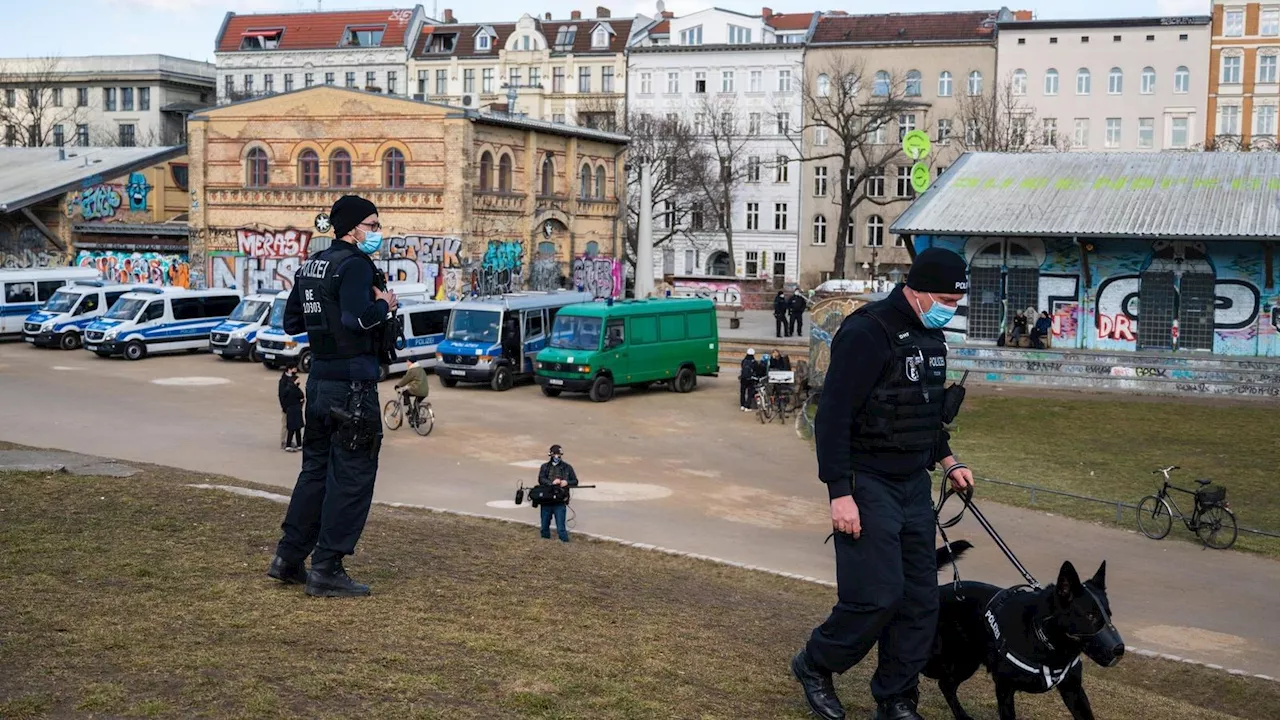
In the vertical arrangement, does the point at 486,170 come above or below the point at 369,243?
above

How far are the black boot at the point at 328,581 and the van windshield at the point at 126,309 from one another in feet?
107

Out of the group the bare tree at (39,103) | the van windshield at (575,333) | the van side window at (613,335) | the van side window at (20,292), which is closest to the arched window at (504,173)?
the van side window at (20,292)

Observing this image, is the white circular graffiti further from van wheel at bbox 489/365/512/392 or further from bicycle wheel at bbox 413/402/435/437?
bicycle wheel at bbox 413/402/435/437

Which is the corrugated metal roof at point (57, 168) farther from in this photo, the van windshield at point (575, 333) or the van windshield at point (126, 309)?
the van windshield at point (575, 333)

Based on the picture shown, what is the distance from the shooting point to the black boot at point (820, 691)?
6863 mm

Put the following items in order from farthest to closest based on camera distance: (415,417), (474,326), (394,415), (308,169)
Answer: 1. (308,169)
2. (474,326)
3. (394,415)
4. (415,417)

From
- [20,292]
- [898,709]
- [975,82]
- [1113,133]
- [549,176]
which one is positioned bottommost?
[898,709]

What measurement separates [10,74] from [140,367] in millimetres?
68036

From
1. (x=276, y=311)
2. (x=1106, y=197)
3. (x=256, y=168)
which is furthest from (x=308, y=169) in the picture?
(x=1106, y=197)

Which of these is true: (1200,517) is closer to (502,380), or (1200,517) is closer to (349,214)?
(349,214)

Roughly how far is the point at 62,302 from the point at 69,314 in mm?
935

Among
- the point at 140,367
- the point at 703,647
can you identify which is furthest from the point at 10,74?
the point at 703,647

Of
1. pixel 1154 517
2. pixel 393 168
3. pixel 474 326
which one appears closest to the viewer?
pixel 1154 517

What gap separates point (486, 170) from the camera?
49562 millimetres
